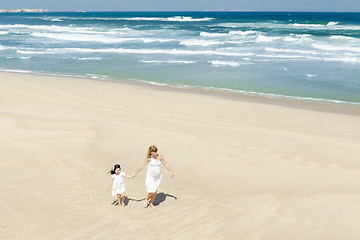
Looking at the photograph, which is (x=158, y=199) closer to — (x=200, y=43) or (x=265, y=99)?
(x=265, y=99)

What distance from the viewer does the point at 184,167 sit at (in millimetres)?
8922

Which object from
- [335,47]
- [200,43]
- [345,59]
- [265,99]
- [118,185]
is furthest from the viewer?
[200,43]

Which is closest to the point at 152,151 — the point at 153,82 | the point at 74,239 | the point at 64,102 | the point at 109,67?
the point at 74,239

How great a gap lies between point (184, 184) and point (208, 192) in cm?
64

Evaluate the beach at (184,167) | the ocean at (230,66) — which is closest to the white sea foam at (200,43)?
the ocean at (230,66)

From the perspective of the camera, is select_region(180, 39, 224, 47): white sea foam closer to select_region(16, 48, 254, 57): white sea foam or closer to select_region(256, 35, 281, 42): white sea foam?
select_region(256, 35, 281, 42): white sea foam

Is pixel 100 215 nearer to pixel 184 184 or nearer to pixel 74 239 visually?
pixel 74 239

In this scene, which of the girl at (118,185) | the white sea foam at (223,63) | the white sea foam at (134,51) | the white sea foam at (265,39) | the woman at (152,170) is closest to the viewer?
the woman at (152,170)

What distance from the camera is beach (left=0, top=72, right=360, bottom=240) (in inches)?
249

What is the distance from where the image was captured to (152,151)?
22.6 ft

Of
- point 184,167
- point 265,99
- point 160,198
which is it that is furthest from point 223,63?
point 160,198

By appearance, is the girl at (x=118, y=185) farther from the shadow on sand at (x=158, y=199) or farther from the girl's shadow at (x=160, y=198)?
the girl's shadow at (x=160, y=198)

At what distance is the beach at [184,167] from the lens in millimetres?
6320

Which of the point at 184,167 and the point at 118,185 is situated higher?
the point at 118,185
